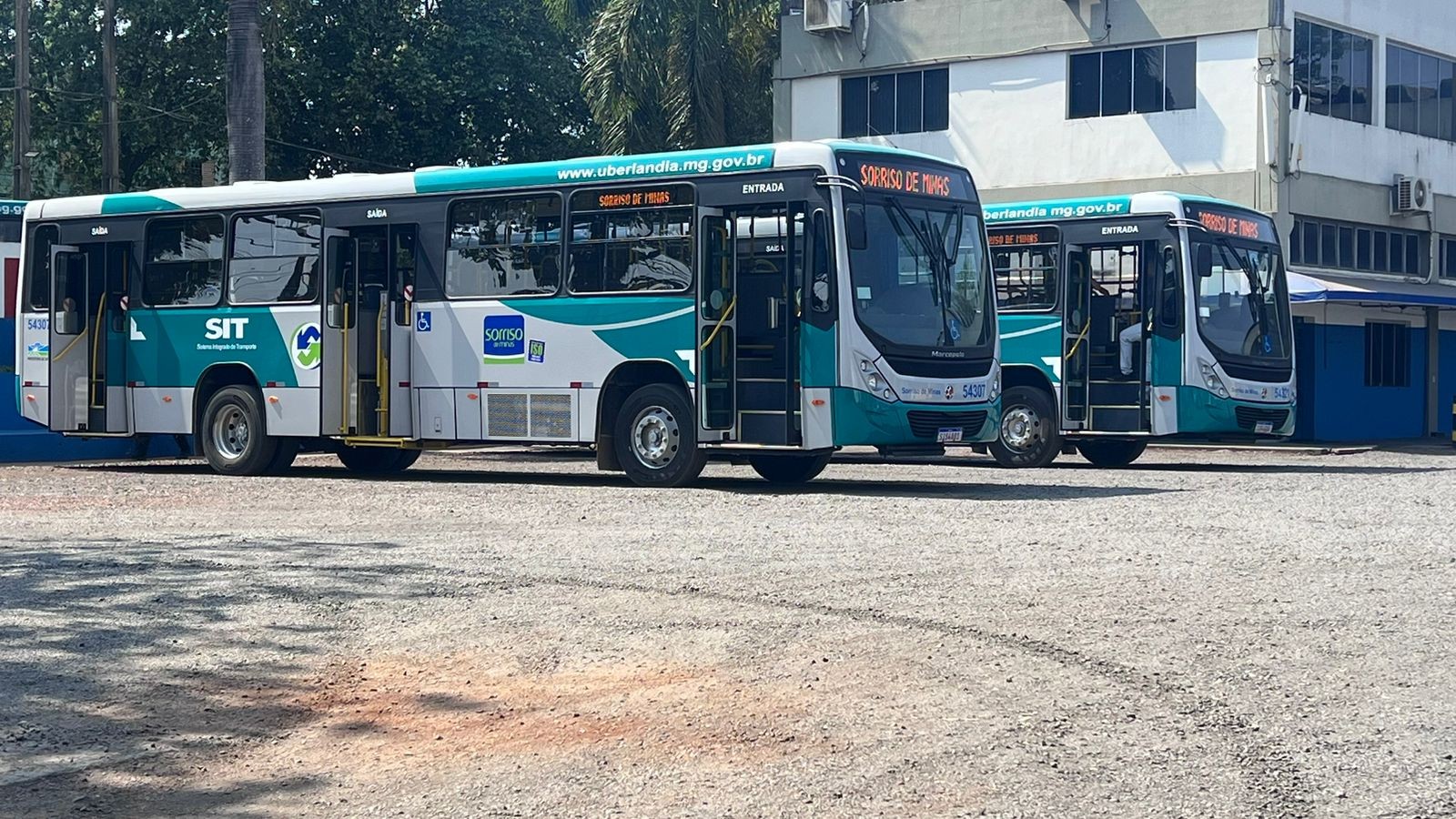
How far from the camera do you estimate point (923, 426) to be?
60.3 feet

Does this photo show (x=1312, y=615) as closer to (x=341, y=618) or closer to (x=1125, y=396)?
(x=341, y=618)

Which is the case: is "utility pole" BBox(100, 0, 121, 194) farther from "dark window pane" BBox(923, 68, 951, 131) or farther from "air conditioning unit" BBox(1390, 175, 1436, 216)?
"air conditioning unit" BBox(1390, 175, 1436, 216)

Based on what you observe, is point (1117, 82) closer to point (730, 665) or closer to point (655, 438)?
point (655, 438)

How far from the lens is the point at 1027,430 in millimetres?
24250

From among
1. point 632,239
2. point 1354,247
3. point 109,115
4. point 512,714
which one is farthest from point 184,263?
point 1354,247

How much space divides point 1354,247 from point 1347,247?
0.30 metres

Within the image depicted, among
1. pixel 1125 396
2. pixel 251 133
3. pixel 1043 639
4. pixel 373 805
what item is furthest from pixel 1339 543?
pixel 251 133

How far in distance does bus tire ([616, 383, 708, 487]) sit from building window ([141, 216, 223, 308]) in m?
5.71

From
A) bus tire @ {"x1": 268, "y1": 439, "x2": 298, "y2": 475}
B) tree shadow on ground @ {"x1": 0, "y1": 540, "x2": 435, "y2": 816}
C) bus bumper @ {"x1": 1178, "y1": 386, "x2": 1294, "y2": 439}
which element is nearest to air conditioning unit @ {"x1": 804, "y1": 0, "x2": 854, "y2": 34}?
bus bumper @ {"x1": 1178, "y1": 386, "x2": 1294, "y2": 439}

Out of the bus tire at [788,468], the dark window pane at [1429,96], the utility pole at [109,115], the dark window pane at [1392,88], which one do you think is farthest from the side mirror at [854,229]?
the dark window pane at [1429,96]

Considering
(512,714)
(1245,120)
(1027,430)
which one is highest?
(1245,120)

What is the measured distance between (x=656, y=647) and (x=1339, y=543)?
6.36m

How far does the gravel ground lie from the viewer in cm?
646

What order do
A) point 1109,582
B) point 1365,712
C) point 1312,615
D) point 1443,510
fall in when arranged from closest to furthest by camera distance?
1. point 1365,712
2. point 1312,615
3. point 1109,582
4. point 1443,510
